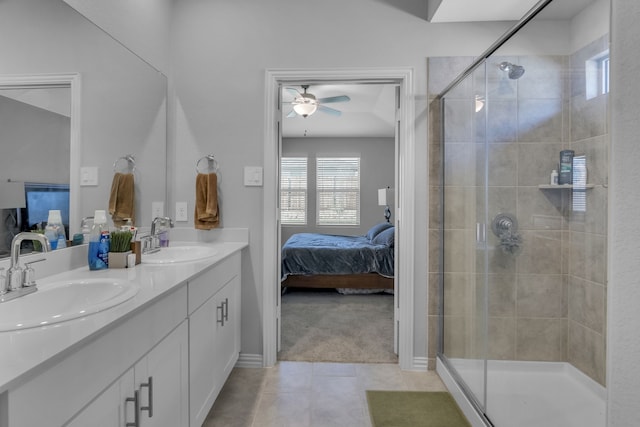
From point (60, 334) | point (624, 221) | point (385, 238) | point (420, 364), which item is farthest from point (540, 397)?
point (385, 238)

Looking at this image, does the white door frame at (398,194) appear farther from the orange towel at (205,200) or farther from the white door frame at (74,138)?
the white door frame at (74,138)

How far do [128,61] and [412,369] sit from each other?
2586mm

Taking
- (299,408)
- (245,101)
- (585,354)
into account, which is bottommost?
(299,408)

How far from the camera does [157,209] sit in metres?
2.28

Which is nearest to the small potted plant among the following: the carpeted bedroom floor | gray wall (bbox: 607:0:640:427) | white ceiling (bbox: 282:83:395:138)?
the carpeted bedroom floor

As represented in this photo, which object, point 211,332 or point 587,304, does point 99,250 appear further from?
point 587,304

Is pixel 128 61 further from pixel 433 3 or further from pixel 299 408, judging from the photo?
pixel 299 408

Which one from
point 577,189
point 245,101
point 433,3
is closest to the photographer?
point 577,189

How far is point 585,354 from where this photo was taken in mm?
1476

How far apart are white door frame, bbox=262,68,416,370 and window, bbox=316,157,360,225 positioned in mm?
4317

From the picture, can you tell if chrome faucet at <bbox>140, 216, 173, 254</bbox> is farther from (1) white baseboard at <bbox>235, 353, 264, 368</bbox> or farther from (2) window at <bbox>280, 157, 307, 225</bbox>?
(2) window at <bbox>280, 157, 307, 225</bbox>

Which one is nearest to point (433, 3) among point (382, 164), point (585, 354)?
point (585, 354)

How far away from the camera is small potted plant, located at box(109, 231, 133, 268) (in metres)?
→ 1.55

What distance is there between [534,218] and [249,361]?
1.94 m
